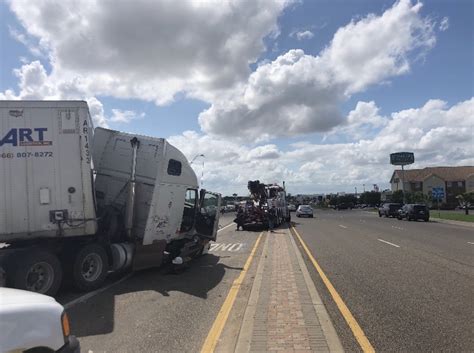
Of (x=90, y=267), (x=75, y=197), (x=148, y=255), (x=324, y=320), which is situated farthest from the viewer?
(x=148, y=255)

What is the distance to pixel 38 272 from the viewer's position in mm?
8844

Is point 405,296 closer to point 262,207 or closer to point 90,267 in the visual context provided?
point 90,267

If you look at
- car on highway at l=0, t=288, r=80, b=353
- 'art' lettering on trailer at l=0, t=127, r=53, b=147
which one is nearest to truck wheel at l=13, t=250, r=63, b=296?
'art' lettering on trailer at l=0, t=127, r=53, b=147

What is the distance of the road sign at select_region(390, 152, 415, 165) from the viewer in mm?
95625

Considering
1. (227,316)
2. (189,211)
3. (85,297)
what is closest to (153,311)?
(227,316)

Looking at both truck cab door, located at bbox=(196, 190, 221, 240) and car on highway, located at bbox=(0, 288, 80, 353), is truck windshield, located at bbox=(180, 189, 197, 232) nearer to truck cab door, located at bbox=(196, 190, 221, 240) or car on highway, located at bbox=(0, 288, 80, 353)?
truck cab door, located at bbox=(196, 190, 221, 240)

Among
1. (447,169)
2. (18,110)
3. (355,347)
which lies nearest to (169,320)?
(355,347)

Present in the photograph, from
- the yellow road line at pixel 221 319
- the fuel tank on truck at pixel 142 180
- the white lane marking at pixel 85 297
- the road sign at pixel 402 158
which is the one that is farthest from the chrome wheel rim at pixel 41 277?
the road sign at pixel 402 158

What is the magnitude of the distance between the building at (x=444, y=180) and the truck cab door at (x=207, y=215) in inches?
4733

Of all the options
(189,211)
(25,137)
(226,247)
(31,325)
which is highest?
(25,137)

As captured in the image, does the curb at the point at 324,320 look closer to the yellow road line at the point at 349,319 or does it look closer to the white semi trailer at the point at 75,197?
the yellow road line at the point at 349,319

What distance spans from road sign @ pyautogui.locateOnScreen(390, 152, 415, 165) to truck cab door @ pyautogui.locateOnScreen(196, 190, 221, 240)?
282 ft

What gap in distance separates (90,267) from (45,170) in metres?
2.21

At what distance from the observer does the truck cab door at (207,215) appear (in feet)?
49.2
